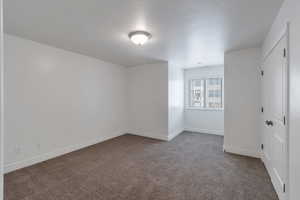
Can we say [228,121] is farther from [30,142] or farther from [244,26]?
[30,142]

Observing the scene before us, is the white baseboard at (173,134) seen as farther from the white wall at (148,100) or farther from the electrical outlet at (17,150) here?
the electrical outlet at (17,150)

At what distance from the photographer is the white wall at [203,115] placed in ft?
16.1

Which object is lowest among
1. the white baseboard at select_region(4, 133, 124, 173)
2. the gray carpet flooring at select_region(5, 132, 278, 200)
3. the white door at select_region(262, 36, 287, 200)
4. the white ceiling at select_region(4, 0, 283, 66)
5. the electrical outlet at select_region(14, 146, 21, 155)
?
the gray carpet flooring at select_region(5, 132, 278, 200)

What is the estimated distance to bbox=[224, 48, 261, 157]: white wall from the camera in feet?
10.1

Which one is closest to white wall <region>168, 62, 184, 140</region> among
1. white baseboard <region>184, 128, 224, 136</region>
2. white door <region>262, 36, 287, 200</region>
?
white baseboard <region>184, 128, 224, 136</region>

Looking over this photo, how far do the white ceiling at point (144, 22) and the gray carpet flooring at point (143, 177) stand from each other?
2427 mm

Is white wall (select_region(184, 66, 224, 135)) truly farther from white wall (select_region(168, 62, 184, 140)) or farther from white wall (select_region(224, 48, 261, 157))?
white wall (select_region(224, 48, 261, 157))

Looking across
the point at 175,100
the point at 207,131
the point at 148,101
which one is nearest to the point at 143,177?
the point at 148,101

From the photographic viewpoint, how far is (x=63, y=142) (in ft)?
10.7

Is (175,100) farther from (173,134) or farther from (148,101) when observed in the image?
(173,134)

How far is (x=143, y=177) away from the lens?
2.32 m

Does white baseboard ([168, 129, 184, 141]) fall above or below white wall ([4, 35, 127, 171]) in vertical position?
below

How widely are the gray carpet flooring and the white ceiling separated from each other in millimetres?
2427

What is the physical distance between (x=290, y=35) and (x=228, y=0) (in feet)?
2.50
